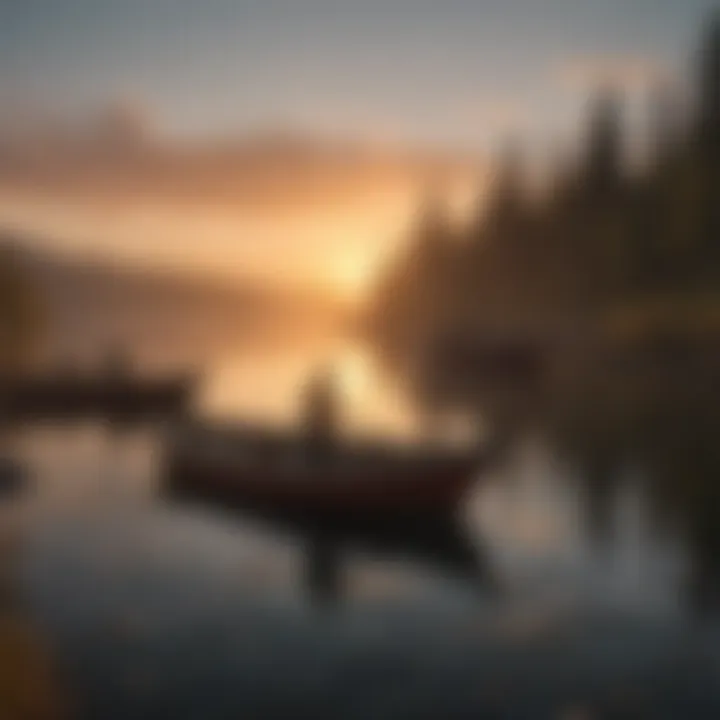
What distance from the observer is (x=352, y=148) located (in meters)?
4.11

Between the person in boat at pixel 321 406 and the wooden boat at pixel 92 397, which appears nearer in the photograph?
the wooden boat at pixel 92 397

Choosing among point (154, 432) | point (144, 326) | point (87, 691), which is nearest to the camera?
point (87, 691)

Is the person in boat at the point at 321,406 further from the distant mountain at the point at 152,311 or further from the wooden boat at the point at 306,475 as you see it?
the wooden boat at the point at 306,475

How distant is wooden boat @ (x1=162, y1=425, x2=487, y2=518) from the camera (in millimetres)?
5434

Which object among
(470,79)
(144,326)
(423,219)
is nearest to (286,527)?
(144,326)

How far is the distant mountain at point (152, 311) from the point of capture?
420 cm

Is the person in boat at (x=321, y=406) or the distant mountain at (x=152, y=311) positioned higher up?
the distant mountain at (x=152, y=311)

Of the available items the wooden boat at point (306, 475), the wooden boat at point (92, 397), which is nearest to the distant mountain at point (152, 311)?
the wooden boat at point (92, 397)

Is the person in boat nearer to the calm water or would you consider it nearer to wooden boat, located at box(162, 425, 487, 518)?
the calm water

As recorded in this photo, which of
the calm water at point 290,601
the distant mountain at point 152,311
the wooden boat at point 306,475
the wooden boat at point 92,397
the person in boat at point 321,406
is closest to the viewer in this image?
the calm water at point 290,601

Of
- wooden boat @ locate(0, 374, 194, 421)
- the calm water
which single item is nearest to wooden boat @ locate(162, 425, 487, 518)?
the calm water

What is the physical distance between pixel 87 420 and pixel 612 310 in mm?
3488

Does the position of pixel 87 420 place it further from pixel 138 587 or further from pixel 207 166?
pixel 207 166

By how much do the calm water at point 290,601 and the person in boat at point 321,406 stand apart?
117 millimetres
